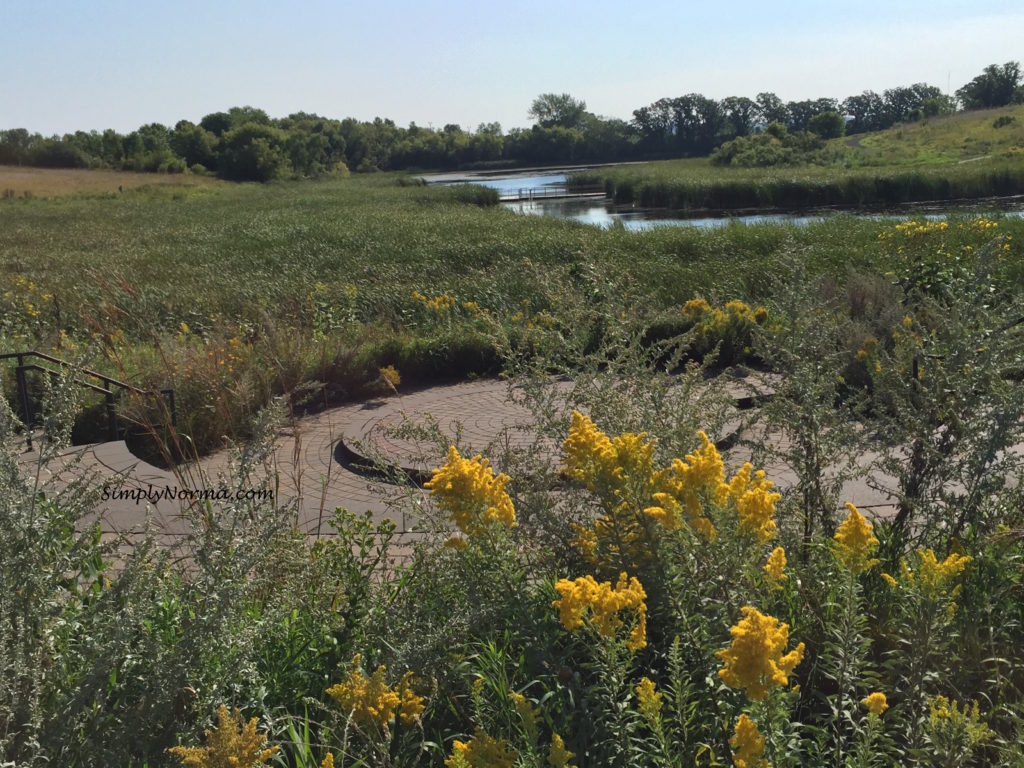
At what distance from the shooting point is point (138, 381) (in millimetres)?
7508

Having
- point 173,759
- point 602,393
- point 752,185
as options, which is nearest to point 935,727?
point 173,759

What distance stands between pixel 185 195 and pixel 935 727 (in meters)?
51.6

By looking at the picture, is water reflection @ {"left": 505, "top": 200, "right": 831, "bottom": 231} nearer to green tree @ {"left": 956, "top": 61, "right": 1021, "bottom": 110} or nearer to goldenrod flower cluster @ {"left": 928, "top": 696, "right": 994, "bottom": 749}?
goldenrod flower cluster @ {"left": 928, "top": 696, "right": 994, "bottom": 749}

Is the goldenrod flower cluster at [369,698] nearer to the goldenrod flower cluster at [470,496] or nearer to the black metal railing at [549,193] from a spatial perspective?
the goldenrod flower cluster at [470,496]

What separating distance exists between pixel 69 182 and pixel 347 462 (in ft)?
183

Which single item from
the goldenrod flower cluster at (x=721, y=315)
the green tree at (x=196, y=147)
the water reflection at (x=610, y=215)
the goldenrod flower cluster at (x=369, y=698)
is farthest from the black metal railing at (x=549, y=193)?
the goldenrod flower cluster at (x=369, y=698)

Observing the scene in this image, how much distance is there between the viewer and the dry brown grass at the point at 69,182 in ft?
154

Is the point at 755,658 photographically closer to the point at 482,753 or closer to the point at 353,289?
the point at 482,753

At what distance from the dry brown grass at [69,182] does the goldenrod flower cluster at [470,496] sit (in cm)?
5029

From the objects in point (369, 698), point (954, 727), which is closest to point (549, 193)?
point (369, 698)

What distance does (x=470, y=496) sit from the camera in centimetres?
Answer: 218

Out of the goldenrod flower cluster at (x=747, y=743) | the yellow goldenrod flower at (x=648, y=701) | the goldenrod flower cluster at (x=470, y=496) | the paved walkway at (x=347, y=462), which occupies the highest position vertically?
the goldenrod flower cluster at (x=470, y=496)

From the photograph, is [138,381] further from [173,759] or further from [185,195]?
[185,195]

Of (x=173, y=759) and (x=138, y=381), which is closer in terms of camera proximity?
(x=173, y=759)
